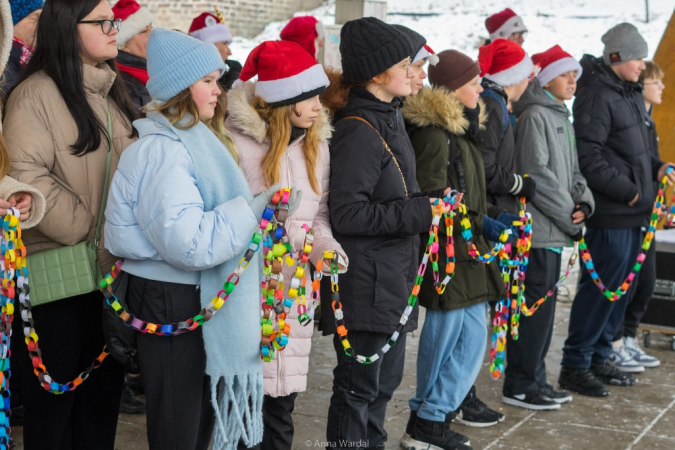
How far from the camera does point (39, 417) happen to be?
322cm

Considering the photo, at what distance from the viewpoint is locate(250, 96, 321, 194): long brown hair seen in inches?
133

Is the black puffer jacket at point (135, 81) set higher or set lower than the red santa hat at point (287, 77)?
lower

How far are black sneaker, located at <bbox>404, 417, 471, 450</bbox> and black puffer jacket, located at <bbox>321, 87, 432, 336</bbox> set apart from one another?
2.71 feet

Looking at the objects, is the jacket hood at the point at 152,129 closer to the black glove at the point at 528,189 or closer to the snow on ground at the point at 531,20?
the black glove at the point at 528,189

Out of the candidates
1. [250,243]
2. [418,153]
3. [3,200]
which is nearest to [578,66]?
[418,153]

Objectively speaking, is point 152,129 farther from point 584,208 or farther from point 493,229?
point 584,208

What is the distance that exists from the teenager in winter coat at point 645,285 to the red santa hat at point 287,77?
3158 millimetres

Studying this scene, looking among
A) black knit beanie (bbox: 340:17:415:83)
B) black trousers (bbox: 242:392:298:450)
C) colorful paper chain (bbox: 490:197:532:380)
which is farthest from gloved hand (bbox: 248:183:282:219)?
colorful paper chain (bbox: 490:197:532:380)

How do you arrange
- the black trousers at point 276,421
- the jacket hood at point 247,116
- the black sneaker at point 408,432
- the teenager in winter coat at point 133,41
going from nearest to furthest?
1. the jacket hood at point 247,116
2. the black trousers at point 276,421
3. the black sneaker at point 408,432
4. the teenager in winter coat at point 133,41

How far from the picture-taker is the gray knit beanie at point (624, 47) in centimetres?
565

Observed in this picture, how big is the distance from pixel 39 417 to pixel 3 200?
0.83 metres

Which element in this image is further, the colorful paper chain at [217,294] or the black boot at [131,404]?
the black boot at [131,404]

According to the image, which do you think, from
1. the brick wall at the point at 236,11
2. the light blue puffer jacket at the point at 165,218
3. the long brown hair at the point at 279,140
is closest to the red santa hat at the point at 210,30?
the long brown hair at the point at 279,140

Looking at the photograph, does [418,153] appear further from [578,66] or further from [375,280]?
[578,66]
